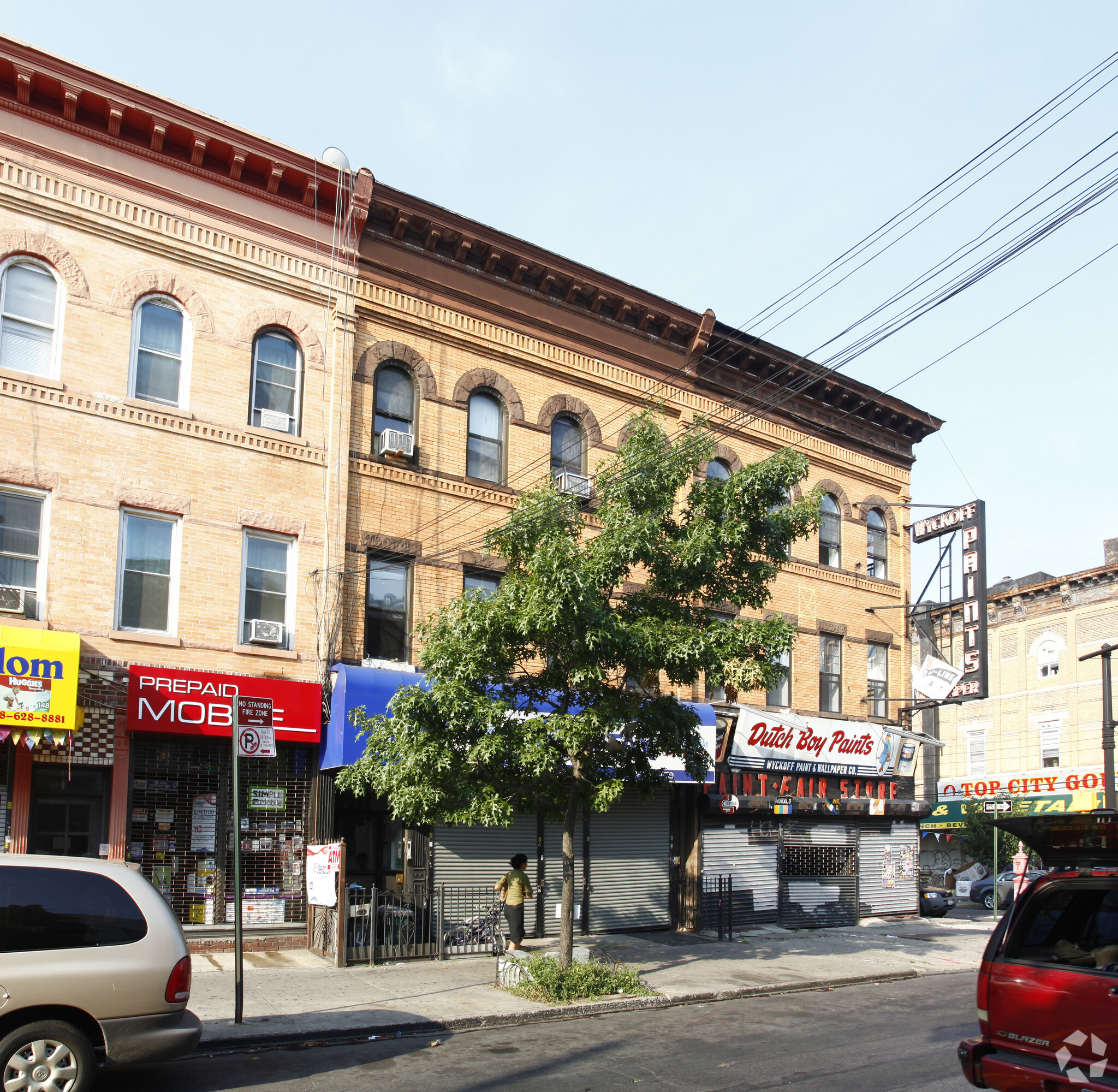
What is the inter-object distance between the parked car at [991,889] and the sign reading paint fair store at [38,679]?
84.3ft

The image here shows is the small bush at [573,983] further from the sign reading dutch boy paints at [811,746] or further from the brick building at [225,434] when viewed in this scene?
the sign reading dutch boy paints at [811,746]

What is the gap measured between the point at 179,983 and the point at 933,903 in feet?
73.7

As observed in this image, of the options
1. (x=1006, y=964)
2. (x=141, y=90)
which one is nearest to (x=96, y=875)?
(x=1006, y=964)

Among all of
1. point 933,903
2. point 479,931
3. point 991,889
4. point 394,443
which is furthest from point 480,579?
point 991,889

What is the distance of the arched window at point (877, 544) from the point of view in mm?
24969

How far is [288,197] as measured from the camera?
17250 mm

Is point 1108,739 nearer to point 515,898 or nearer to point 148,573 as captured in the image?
point 515,898

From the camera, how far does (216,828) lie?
1528 centimetres

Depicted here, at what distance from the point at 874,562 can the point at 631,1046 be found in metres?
16.6

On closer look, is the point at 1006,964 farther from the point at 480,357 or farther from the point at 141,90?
the point at 141,90

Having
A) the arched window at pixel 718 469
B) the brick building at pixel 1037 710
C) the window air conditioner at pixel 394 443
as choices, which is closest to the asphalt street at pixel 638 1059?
the window air conditioner at pixel 394 443

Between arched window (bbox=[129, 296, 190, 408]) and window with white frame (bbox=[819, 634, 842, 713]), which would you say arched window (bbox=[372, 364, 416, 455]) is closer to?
arched window (bbox=[129, 296, 190, 408])

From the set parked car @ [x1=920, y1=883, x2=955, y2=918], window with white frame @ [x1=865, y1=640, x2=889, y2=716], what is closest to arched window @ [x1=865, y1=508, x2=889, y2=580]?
window with white frame @ [x1=865, y1=640, x2=889, y2=716]

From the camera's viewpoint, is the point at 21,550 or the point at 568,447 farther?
the point at 568,447
